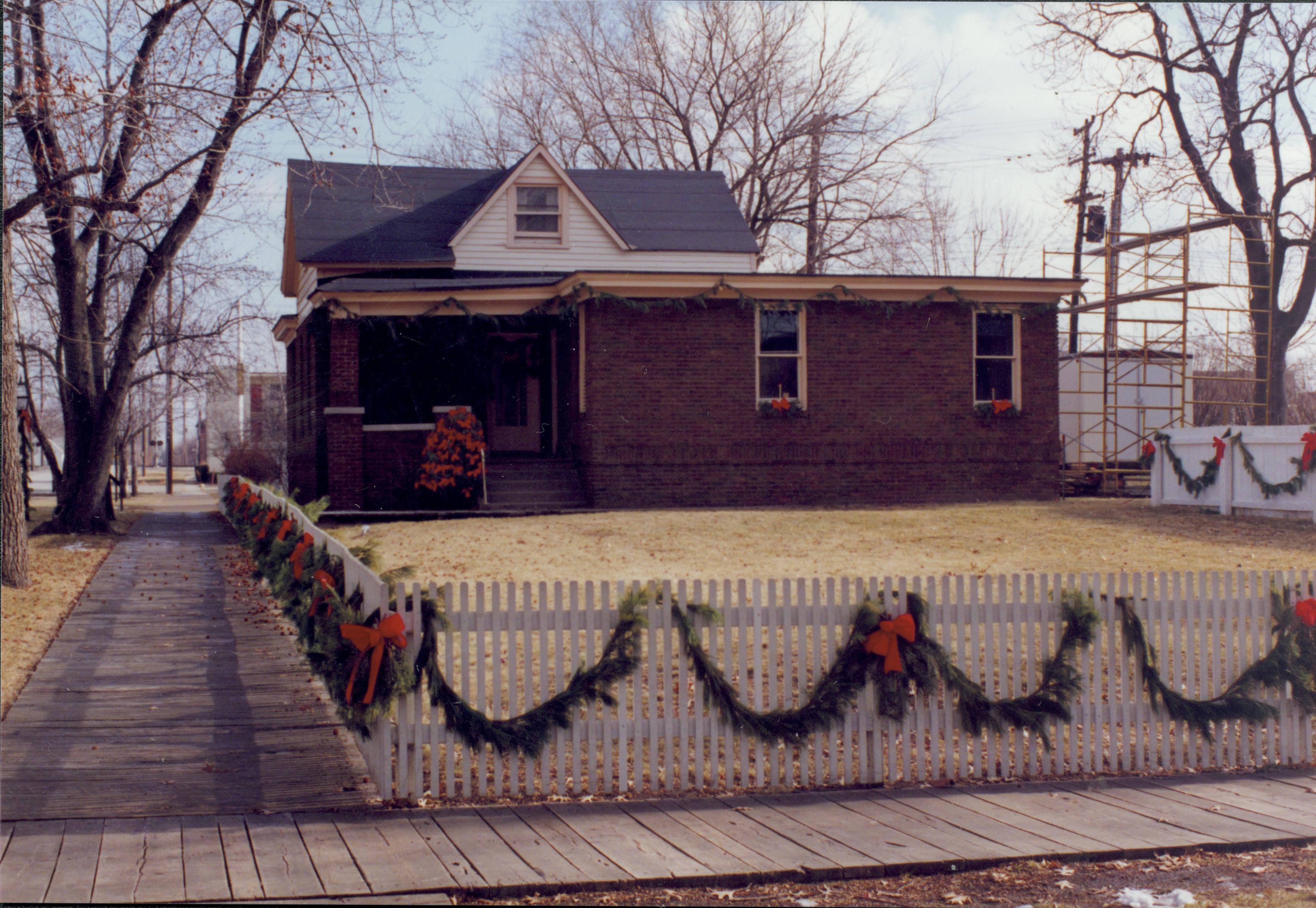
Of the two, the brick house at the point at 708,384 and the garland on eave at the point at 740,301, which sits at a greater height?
the garland on eave at the point at 740,301

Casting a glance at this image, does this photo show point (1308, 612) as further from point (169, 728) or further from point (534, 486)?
point (534, 486)

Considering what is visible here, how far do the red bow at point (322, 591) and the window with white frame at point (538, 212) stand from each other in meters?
17.1

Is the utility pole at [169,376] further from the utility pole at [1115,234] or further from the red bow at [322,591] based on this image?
the utility pole at [1115,234]

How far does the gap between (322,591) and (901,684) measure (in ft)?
11.8

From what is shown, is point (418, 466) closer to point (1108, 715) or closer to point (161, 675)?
point (161, 675)

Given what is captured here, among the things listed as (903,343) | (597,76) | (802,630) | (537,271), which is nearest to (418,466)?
(537,271)

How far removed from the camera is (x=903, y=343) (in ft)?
68.0

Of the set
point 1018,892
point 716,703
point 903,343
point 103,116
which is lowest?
point 1018,892

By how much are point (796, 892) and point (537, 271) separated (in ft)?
66.0

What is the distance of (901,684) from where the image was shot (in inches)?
261

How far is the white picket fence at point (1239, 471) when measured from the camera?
53.6 feet

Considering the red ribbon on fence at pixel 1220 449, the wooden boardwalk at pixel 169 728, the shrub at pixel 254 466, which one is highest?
the red ribbon on fence at pixel 1220 449

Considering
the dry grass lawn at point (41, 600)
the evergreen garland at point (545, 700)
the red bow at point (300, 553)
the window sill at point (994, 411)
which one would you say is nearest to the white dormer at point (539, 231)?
the window sill at point (994, 411)

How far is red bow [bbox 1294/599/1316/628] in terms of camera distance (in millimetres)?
7086
